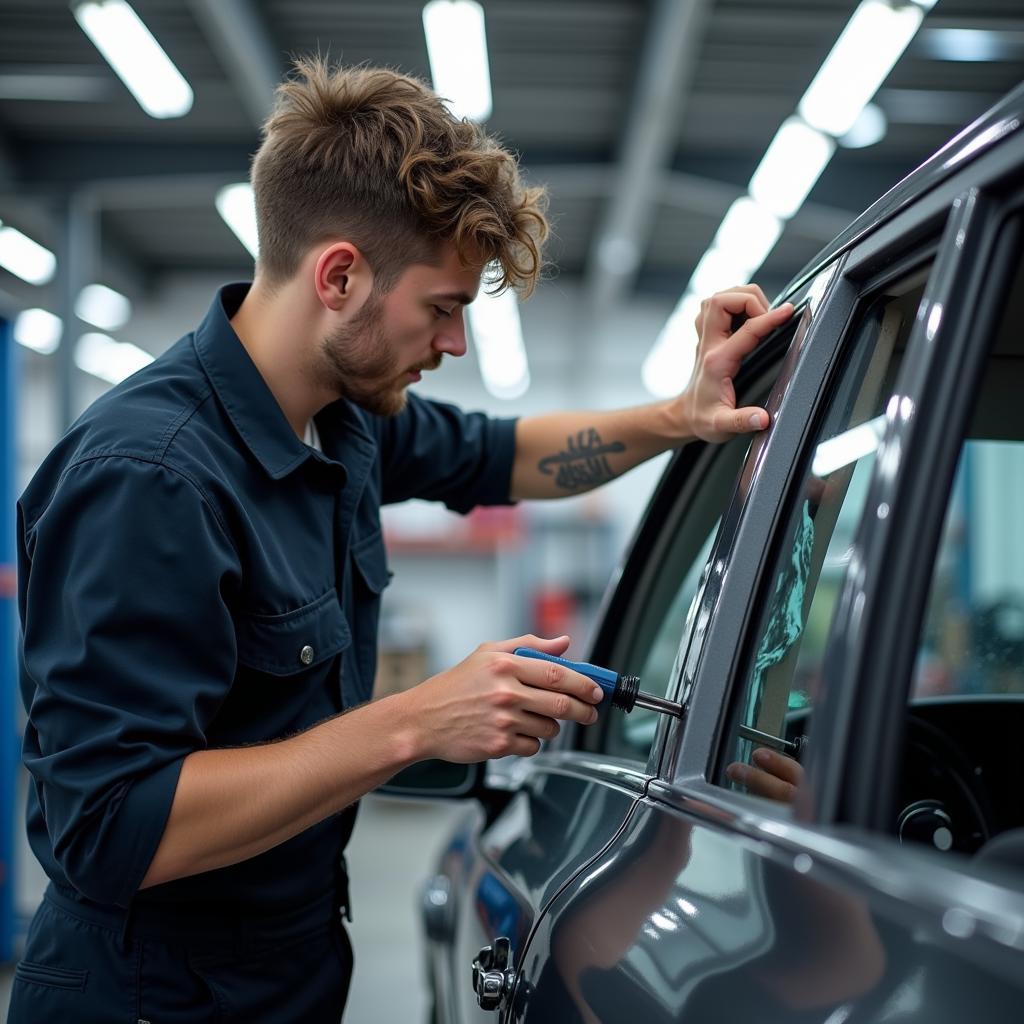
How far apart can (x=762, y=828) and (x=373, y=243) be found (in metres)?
1.05

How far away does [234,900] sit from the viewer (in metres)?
1.46

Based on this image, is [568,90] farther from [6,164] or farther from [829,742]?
[829,742]

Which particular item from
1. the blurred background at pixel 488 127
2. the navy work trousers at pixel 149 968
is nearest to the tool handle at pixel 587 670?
the navy work trousers at pixel 149 968

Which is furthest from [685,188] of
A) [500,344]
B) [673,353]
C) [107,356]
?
[107,356]

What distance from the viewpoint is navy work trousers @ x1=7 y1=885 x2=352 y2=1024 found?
1.37m

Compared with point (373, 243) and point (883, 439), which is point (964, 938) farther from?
point (373, 243)

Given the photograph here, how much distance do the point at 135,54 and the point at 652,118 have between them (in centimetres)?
261

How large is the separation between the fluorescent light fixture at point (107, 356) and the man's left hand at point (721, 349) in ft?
34.7

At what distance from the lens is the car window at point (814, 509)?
3.68 ft

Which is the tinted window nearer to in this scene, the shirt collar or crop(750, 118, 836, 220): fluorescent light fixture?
the shirt collar

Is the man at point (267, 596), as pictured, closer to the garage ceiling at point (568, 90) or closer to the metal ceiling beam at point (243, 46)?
the garage ceiling at point (568, 90)

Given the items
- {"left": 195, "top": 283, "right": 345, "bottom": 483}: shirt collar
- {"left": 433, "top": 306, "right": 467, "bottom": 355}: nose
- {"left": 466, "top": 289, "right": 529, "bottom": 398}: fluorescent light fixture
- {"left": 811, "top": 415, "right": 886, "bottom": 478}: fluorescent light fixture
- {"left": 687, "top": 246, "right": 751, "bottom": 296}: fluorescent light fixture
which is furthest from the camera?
{"left": 466, "top": 289, "right": 529, "bottom": 398}: fluorescent light fixture

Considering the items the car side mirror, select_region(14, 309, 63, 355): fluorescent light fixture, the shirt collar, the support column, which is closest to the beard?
the shirt collar

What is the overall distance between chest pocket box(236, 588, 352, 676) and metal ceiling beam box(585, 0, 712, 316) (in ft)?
13.1
